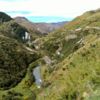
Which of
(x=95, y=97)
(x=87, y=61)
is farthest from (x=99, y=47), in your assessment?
(x=95, y=97)

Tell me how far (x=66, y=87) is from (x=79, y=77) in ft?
45.9

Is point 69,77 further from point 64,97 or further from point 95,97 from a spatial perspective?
point 95,97

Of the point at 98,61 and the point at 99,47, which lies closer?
the point at 98,61

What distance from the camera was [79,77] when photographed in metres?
146

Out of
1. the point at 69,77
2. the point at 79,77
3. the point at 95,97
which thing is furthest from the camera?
the point at 69,77

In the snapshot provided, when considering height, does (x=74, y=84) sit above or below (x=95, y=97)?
below

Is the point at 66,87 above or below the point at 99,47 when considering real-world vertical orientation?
below

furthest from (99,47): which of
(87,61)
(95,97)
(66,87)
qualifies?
(95,97)

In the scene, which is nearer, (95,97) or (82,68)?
(95,97)

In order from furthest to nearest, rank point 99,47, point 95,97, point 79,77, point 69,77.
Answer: point 99,47 → point 69,77 → point 79,77 → point 95,97

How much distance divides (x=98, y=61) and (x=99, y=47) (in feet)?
131

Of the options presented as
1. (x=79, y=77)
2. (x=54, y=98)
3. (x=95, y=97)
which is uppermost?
(x=95, y=97)

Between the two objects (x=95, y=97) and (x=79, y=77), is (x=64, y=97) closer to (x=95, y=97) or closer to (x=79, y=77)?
(x=79, y=77)

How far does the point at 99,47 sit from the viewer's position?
630 ft
